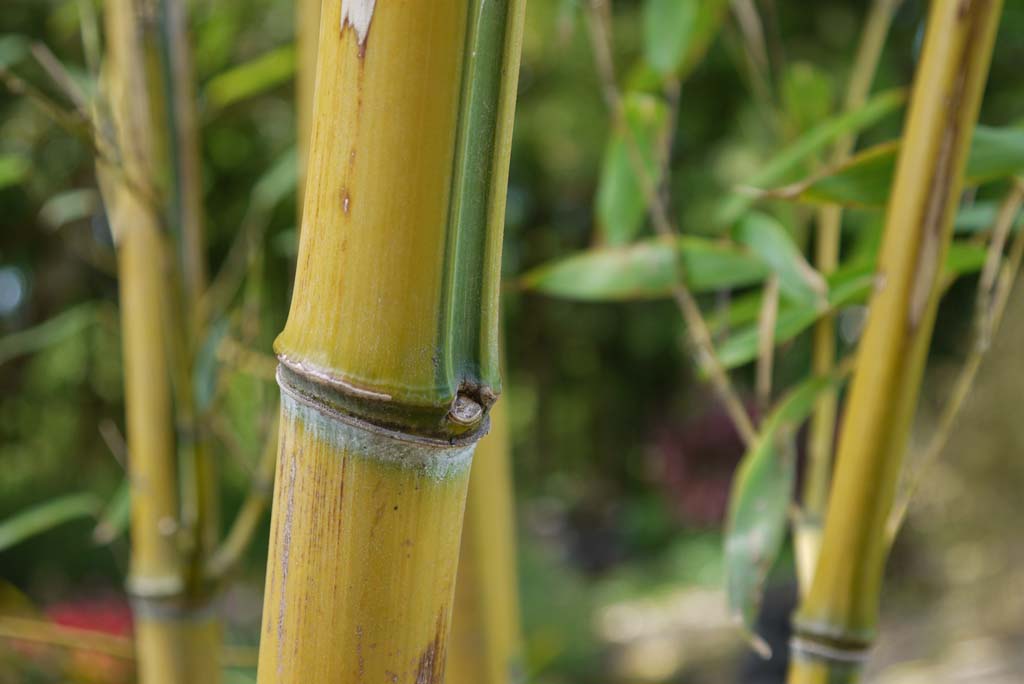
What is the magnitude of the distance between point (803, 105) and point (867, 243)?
0.07m

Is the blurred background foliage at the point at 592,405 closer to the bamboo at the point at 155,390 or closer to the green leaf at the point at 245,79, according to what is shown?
the green leaf at the point at 245,79

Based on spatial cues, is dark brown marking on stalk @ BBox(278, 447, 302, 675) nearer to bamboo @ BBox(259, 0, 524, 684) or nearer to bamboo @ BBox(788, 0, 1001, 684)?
bamboo @ BBox(259, 0, 524, 684)

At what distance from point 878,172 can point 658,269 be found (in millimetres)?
105

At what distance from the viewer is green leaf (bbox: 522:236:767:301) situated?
1.23 ft

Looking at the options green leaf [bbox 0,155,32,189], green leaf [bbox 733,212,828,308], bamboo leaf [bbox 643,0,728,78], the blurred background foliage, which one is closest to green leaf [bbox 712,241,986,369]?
green leaf [bbox 733,212,828,308]

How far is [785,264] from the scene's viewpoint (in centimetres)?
33

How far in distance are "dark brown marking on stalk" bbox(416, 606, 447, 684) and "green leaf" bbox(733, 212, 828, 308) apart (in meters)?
0.18

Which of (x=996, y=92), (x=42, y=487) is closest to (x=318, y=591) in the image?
(x=996, y=92)

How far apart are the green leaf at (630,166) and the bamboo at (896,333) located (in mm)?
130

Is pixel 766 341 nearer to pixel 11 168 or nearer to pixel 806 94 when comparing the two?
pixel 806 94

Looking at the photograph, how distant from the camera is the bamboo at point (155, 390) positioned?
403mm

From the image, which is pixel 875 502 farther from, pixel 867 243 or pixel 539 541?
pixel 539 541

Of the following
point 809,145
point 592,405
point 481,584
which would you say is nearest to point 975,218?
point 809,145

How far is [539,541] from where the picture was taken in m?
2.85
